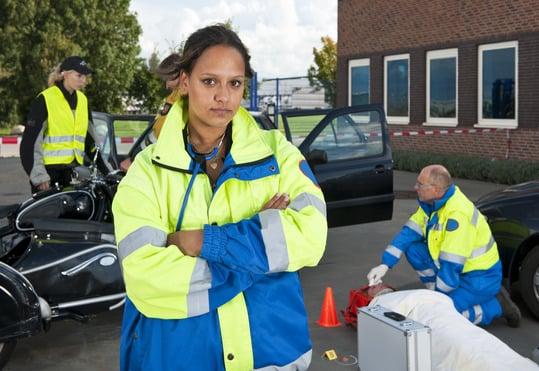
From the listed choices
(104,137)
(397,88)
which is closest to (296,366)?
(104,137)

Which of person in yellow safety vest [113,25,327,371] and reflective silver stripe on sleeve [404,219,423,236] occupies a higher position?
person in yellow safety vest [113,25,327,371]

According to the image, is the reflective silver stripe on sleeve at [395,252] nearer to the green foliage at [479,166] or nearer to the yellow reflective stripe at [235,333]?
the yellow reflective stripe at [235,333]

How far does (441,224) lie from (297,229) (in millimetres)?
3593

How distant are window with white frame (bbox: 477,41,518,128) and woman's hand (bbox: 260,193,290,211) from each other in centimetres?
1443

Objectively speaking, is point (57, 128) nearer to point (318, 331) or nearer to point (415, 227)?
point (318, 331)

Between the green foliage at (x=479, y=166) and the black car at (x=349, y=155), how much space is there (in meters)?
6.81

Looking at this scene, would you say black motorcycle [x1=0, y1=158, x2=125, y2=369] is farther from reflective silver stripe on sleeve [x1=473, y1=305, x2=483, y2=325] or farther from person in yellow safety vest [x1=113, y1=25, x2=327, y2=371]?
person in yellow safety vest [x1=113, y1=25, x2=327, y2=371]

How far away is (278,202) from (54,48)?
29519mm

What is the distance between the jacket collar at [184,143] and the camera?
1944 mm

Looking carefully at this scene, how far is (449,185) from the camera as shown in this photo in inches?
211

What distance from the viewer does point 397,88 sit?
19.0 m

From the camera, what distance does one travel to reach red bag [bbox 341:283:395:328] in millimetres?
5482

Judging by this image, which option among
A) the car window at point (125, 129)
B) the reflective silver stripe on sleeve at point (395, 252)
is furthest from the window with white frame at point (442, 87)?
the reflective silver stripe on sleeve at point (395, 252)

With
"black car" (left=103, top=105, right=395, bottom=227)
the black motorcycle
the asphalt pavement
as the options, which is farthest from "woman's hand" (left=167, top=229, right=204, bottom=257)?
"black car" (left=103, top=105, right=395, bottom=227)
